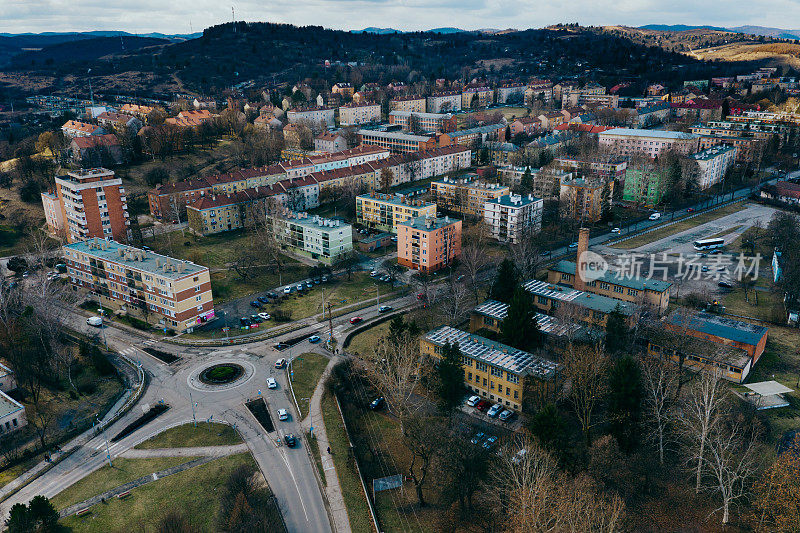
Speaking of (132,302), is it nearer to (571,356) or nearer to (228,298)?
(228,298)

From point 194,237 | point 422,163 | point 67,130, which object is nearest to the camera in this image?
point 194,237

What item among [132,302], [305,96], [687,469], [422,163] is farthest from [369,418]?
[305,96]

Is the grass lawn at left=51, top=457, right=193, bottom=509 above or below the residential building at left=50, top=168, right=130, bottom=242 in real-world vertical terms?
below

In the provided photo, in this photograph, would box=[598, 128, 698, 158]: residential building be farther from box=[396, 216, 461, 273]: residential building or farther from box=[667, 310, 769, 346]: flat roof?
box=[667, 310, 769, 346]: flat roof

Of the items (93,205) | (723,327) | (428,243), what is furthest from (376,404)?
(93,205)

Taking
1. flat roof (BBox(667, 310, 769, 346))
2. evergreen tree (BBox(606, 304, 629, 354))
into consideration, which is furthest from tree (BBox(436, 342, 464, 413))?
flat roof (BBox(667, 310, 769, 346))

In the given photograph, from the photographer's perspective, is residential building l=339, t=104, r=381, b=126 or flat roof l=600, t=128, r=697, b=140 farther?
residential building l=339, t=104, r=381, b=126
